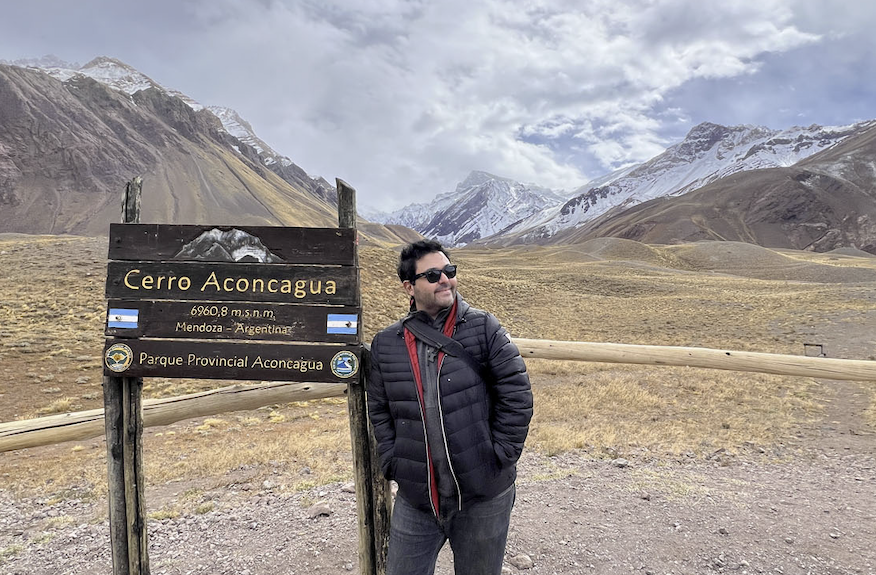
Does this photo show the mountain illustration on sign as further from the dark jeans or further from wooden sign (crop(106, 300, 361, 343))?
the dark jeans

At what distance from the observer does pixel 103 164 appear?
13050 cm

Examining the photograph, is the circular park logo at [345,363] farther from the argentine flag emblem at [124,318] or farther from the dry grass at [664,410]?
the dry grass at [664,410]

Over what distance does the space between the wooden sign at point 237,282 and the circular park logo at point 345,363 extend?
0.31 meters

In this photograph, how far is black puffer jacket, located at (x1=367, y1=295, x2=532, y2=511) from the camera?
229 cm

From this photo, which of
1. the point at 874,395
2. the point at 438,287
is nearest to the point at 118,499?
the point at 438,287

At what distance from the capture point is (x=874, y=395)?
10305 millimetres

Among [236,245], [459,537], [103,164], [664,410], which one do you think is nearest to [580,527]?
[459,537]

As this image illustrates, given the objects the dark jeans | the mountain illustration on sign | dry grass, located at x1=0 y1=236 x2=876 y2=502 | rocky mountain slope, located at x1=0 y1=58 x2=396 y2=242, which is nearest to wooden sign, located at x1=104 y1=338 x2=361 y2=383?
the mountain illustration on sign

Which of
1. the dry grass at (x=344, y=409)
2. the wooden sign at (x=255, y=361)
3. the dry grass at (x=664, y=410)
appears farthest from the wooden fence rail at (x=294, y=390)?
the dry grass at (x=664, y=410)

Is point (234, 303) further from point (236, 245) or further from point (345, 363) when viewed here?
point (345, 363)

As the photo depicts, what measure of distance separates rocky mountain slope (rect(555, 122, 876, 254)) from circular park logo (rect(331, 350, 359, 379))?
15212 cm

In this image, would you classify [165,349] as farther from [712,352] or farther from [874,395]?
[874,395]

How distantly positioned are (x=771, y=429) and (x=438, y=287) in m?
8.50

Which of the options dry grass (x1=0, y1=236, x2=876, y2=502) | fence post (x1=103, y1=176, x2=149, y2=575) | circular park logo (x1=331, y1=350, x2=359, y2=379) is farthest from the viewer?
dry grass (x1=0, y1=236, x2=876, y2=502)
